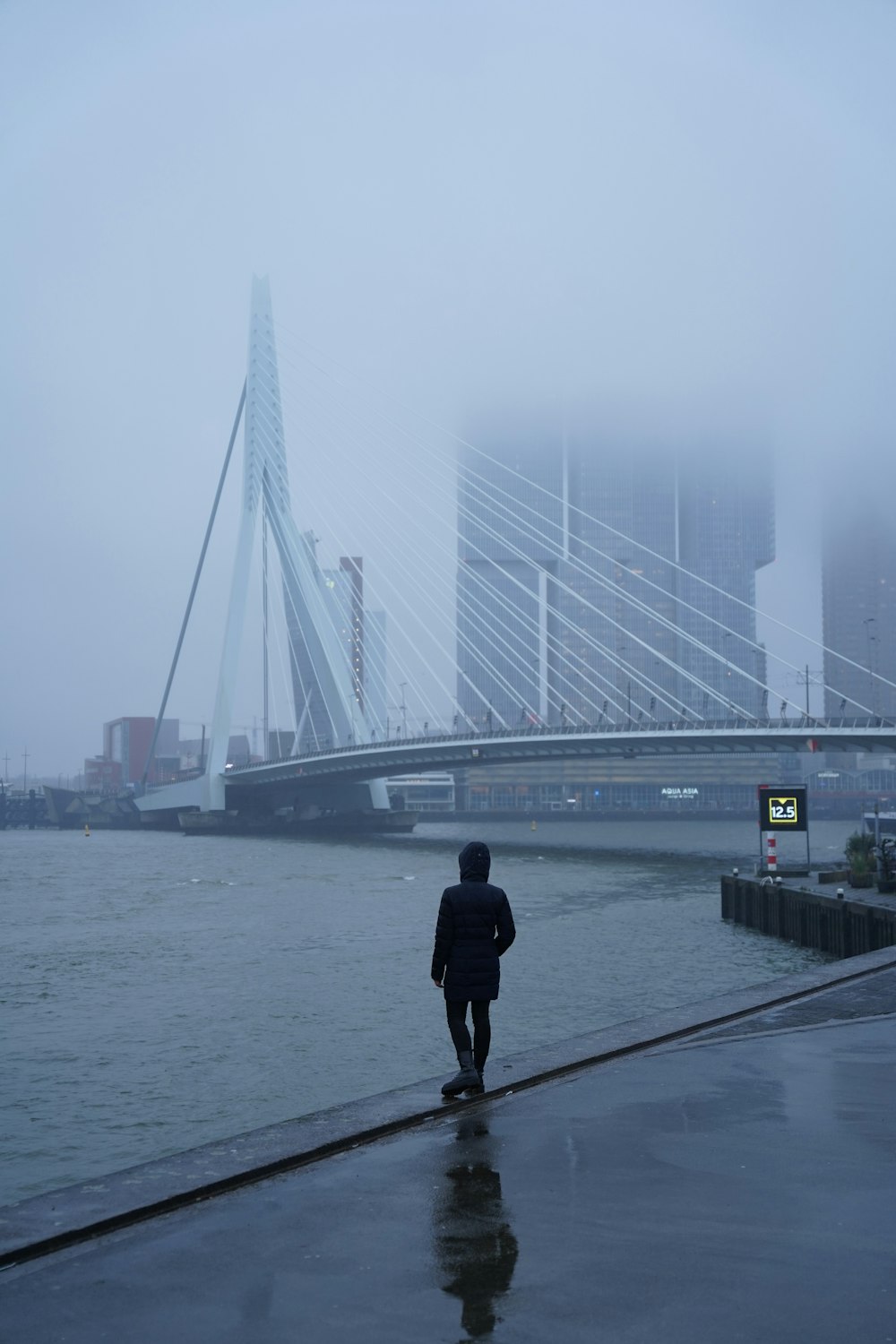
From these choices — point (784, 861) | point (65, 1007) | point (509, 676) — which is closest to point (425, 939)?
point (65, 1007)

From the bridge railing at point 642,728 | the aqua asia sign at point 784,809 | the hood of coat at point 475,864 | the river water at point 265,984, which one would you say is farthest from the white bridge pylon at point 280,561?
the hood of coat at point 475,864

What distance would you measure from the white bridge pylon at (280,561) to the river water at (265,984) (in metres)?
16.2

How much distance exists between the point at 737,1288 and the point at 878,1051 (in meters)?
4.14

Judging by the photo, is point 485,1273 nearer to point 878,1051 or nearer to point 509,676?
point 878,1051

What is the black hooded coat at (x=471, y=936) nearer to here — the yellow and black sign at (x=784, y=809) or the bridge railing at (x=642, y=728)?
the yellow and black sign at (x=784, y=809)

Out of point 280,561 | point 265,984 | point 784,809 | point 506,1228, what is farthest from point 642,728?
point 506,1228

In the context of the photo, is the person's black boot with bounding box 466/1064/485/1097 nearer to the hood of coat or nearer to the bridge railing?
the hood of coat

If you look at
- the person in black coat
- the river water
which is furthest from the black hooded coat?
the river water

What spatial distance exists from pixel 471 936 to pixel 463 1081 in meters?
0.77

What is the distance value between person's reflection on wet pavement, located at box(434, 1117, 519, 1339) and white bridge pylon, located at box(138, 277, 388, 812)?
53.5 metres

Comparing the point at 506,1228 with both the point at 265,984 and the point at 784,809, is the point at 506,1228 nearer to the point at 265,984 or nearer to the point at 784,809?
the point at 265,984

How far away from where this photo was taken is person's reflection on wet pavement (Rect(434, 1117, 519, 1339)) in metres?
3.88

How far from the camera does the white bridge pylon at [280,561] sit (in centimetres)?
6103

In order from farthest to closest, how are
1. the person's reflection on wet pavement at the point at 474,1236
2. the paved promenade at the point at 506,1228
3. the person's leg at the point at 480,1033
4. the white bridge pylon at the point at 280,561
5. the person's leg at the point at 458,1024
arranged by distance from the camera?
the white bridge pylon at the point at 280,561
the person's leg at the point at 480,1033
the person's leg at the point at 458,1024
the person's reflection on wet pavement at the point at 474,1236
the paved promenade at the point at 506,1228
